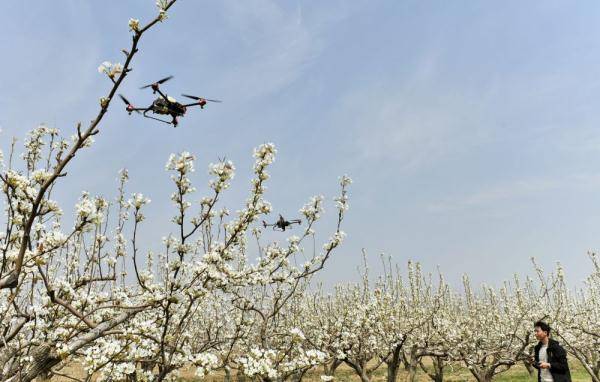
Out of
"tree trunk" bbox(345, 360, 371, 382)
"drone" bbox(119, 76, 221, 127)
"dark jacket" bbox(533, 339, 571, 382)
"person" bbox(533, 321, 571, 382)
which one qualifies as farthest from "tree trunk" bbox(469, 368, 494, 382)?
"drone" bbox(119, 76, 221, 127)

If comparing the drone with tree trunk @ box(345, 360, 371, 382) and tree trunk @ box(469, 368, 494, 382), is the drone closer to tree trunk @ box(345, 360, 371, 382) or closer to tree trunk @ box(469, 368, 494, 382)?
tree trunk @ box(345, 360, 371, 382)

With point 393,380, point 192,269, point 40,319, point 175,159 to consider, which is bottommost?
point 393,380

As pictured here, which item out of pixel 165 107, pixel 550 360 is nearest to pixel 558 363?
pixel 550 360

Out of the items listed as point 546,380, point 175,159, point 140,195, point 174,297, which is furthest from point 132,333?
point 546,380

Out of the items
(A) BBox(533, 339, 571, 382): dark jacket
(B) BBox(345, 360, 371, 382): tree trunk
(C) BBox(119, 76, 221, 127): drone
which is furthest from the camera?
(B) BBox(345, 360, 371, 382): tree trunk

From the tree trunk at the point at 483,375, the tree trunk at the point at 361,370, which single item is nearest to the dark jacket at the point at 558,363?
the tree trunk at the point at 361,370

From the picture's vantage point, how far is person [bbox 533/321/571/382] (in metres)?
7.89

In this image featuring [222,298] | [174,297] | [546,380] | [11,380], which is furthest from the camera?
[222,298]

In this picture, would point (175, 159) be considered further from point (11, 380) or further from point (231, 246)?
point (11, 380)

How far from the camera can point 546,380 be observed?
26.6ft

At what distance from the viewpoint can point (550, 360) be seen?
8.04 meters

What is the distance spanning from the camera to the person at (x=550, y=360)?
7.89m

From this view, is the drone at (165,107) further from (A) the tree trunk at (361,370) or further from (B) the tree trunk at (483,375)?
(B) the tree trunk at (483,375)

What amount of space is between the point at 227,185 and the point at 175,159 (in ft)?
2.32
